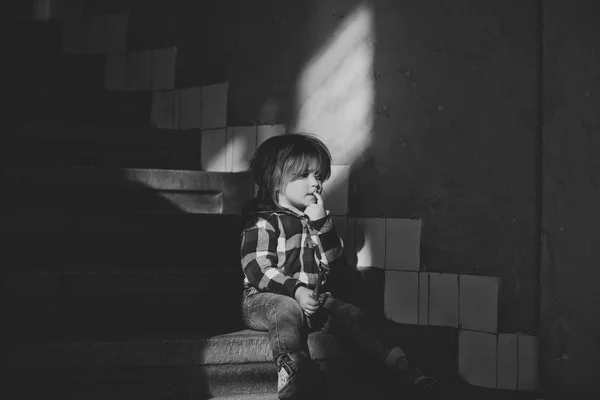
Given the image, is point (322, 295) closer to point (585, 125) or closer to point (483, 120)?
point (483, 120)

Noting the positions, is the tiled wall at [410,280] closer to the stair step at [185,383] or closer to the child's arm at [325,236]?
the child's arm at [325,236]

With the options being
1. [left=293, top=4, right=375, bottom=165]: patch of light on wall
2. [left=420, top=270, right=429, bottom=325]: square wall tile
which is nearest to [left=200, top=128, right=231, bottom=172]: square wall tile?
[left=293, top=4, right=375, bottom=165]: patch of light on wall

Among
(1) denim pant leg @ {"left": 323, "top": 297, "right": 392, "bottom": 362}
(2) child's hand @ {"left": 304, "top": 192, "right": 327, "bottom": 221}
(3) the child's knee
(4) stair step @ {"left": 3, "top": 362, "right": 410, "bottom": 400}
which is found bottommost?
(4) stair step @ {"left": 3, "top": 362, "right": 410, "bottom": 400}

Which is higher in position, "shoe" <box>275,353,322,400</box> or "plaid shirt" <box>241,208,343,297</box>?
"plaid shirt" <box>241,208,343,297</box>

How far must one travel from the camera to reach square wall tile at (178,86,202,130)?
3135 millimetres

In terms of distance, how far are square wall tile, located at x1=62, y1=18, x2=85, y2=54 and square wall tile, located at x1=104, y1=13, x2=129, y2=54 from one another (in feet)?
0.92

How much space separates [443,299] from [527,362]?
325 mm

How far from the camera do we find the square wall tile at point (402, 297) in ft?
7.34

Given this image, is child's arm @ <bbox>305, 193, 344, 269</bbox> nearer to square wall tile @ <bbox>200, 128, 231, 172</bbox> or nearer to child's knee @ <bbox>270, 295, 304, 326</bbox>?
child's knee @ <bbox>270, 295, 304, 326</bbox>

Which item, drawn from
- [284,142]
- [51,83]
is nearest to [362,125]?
[284,142]

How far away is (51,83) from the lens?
125 inches

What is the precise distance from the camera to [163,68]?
133 inches

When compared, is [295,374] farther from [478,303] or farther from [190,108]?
[190,108]

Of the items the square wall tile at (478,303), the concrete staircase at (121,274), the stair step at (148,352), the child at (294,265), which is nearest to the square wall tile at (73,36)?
the concrete staircase at (121,274)
